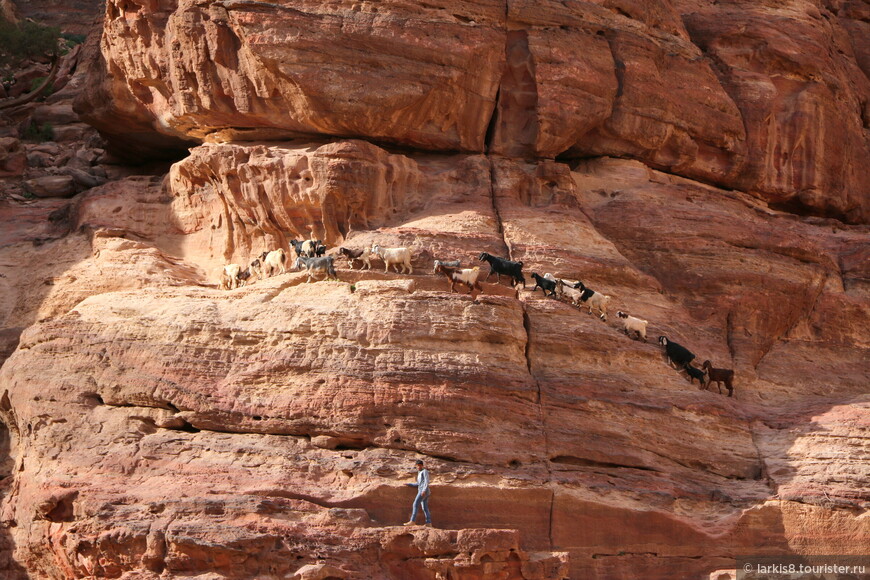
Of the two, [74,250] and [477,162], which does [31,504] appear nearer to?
[74,250]

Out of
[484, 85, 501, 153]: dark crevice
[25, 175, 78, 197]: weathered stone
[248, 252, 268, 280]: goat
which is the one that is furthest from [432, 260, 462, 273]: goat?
[25, 175, 78, 197]: weathered stone

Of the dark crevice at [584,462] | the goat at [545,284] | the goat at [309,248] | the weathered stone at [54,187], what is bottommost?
the dark crevice at [584,462]

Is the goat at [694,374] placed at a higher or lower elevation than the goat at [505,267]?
lower

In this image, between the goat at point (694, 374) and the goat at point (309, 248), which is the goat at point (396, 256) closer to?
the goat at point (309, 248)

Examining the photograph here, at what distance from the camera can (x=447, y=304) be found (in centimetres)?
2411

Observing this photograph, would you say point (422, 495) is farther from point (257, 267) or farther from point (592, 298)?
point (257, 267)

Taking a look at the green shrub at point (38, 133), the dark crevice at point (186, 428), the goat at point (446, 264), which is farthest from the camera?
the green shrub at point (38, 133)

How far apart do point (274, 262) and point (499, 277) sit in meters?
4.96

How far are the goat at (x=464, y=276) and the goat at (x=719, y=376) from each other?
539cm

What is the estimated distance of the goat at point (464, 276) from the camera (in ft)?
81.5

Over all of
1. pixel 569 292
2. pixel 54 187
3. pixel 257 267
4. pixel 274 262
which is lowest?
pixel 54 187

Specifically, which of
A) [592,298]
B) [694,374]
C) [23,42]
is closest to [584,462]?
[694,374]

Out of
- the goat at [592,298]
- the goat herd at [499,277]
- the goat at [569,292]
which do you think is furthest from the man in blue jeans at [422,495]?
the goat at [592,298]

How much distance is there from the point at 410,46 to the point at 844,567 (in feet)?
47.7
